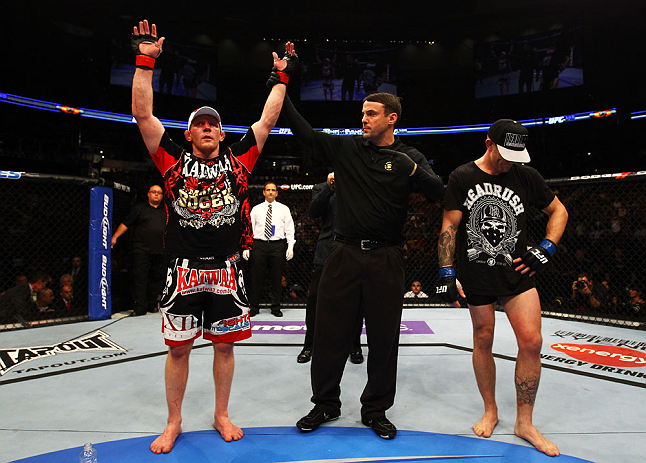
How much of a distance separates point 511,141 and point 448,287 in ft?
2.52

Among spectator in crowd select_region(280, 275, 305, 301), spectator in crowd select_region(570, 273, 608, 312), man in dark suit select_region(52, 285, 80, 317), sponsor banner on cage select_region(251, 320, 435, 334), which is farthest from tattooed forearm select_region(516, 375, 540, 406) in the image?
man in dark suit select_region(52, 285, 80, 317)

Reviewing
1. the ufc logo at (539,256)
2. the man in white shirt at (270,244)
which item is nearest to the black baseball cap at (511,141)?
the ufc logo at (539,256)

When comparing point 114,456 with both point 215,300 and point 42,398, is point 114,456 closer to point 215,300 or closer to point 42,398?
point 215,300

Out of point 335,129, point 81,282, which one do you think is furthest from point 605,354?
point 335,129

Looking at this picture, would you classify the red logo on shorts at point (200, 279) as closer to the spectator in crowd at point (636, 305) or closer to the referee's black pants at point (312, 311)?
the referee's black pants at point (312, 311)

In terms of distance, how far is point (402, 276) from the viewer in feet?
7.23

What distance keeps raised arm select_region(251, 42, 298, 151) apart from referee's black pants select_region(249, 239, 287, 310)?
3025mm

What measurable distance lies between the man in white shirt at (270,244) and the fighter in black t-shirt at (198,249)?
9.83ft

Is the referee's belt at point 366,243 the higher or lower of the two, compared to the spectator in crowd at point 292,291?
higher

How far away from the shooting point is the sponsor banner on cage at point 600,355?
300cm

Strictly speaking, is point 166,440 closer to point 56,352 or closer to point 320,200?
point 320,200

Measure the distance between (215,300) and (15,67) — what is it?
11.1 m

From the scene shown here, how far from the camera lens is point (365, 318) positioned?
217cm

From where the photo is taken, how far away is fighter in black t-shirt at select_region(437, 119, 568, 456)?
6.61ft
